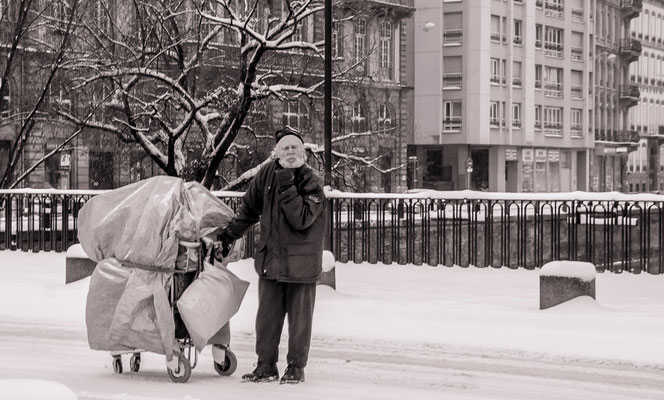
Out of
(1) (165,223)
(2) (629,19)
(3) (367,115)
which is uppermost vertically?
(2) (629,19)

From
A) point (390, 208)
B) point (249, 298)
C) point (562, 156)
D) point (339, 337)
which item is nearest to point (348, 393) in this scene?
point (339, 337)

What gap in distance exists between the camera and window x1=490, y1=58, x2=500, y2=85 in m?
77.1

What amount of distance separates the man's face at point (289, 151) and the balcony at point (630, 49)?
3477 inches

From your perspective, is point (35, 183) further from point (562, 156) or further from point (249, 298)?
point (562, 156)

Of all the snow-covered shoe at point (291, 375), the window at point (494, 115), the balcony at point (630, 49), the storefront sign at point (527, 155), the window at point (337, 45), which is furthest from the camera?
the balcony at point (630, 49)

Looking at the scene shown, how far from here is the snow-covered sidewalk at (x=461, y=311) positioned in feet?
38.5

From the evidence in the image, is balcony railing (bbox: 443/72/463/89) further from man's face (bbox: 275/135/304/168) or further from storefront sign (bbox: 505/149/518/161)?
man's face (bbox: 275/135/304/168)

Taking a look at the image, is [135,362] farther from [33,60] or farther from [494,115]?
[494,115]

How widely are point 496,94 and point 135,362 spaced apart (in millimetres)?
68960

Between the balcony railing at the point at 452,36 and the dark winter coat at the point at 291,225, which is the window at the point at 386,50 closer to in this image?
the balcony railing at the point at 452,36

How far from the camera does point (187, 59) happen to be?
27.8 meters

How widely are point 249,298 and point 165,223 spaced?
6381 mm

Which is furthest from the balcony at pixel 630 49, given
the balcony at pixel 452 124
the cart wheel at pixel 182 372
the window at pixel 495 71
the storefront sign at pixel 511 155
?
the cart wheel at pixel 182 372

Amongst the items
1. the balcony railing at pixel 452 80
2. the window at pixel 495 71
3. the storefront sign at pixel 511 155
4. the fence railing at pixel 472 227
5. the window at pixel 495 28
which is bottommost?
the fence railing at pixel 472 227
